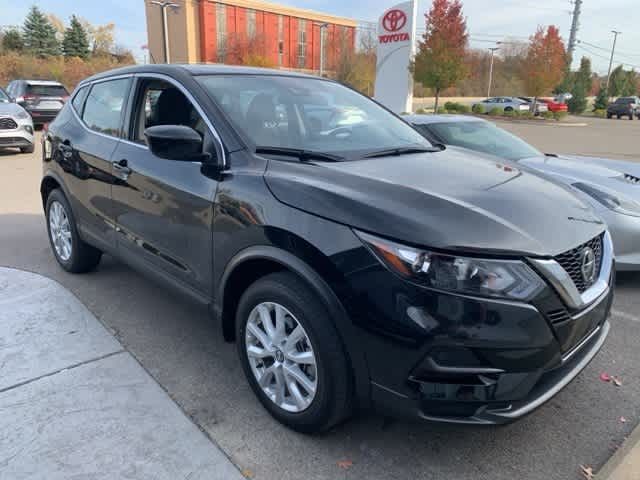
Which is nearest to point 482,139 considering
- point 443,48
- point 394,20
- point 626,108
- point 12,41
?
point 394,20

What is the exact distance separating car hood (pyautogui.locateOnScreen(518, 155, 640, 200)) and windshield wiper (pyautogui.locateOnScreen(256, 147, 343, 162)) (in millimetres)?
2686

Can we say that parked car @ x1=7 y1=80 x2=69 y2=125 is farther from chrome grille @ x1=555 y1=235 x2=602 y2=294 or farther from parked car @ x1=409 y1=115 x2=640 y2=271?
chrome grille @ x1=555 y1=235 x2=602 y2=294

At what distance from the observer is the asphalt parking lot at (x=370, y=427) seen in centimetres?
220

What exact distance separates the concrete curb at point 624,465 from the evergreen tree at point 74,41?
63.7 metres

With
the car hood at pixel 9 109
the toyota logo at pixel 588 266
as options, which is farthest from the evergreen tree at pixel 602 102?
the toyota logo at pixel 588 266

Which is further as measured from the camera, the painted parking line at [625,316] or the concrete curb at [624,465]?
the painted parking line at [625,316]

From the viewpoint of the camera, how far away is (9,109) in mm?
10984

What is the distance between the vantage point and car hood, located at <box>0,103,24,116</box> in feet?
35.4

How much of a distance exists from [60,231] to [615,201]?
15.6 ft

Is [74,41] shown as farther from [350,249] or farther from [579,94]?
[350,249]

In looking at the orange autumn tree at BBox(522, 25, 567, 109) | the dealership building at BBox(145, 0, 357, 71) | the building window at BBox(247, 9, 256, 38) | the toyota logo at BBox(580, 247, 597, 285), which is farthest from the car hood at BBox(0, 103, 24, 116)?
the building window at BBox(247, 9, 256, 38)

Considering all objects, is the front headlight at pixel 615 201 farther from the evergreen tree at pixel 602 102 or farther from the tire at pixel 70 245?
the evergreen tree at pixel 602 102

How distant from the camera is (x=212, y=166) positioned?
2.61 m

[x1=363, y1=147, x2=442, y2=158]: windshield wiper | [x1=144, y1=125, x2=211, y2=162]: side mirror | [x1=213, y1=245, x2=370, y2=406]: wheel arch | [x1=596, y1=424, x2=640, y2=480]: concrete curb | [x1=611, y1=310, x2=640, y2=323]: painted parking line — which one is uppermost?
[x1=144, y1=125, x2=211, y2=162]: side mirror
